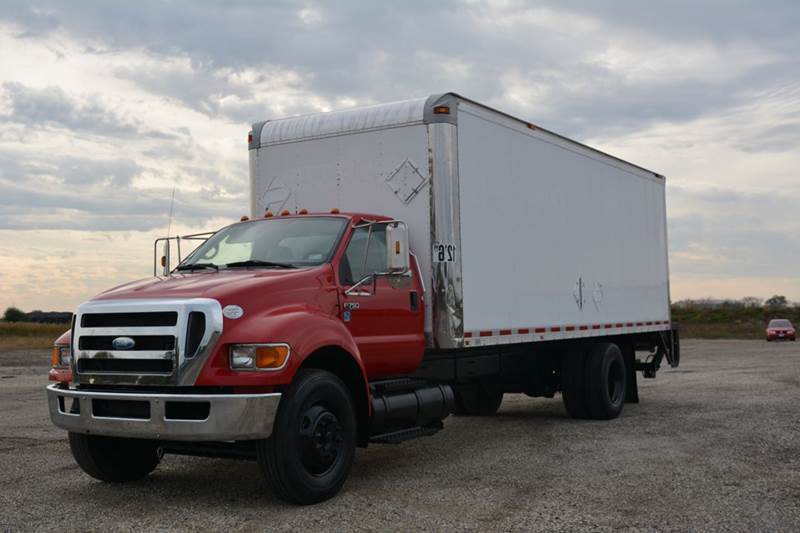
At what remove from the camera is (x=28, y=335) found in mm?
50062

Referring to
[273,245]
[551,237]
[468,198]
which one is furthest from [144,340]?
[551,237]

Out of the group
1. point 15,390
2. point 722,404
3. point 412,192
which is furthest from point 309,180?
point 15,390

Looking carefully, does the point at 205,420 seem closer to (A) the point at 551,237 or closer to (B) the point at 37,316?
(A) the point at 551,237

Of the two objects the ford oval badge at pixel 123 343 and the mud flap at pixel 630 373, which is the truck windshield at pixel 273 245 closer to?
the ford oval badge at pixel 123 343

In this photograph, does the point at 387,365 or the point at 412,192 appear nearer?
the point at 387,365

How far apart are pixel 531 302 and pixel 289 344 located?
4.69m

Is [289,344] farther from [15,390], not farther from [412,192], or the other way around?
[15,390]

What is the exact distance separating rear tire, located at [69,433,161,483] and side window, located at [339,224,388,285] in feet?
7.35

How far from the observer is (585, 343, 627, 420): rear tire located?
12.5 meters

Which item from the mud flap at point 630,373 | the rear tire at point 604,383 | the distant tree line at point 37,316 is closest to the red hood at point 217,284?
the rear tire at point 604,383

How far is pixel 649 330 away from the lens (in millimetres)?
14578

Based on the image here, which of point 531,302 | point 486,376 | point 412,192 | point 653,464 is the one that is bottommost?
point 653,464

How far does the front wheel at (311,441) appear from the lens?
6773 millimetres

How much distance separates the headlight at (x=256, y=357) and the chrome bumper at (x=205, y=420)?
220 millimetres
